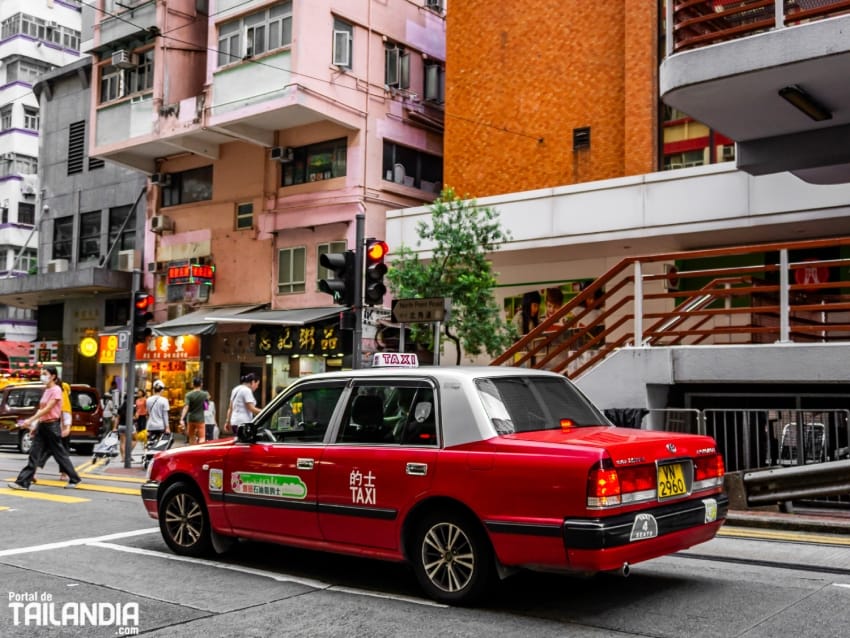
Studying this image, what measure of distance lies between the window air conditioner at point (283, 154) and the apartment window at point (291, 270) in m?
2.47

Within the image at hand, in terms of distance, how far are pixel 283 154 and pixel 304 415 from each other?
19.4 metres

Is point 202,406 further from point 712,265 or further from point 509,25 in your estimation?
point 509,25

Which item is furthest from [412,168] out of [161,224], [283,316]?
[161,224]

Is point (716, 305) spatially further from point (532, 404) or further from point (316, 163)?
point (316, 163)

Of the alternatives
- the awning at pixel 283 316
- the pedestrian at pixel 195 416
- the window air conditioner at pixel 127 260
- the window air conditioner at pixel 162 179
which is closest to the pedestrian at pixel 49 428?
the pedestrian at pixel 195 416

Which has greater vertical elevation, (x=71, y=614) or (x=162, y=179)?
(x=162, y=179)

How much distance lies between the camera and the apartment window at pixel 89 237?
3275cm

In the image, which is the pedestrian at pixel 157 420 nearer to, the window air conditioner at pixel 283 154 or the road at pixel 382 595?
the road at pixel 382 595

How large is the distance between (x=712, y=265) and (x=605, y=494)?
14259 mm

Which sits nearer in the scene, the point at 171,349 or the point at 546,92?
the point at 546,92

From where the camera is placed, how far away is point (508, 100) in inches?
880

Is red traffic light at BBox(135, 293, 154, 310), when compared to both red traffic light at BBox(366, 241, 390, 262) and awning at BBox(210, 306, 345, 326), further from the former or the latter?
red traffic light at BBox(366, 241, 390, 262)

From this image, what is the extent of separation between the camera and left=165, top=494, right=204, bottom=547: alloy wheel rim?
7879 mm

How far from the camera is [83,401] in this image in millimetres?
23125
